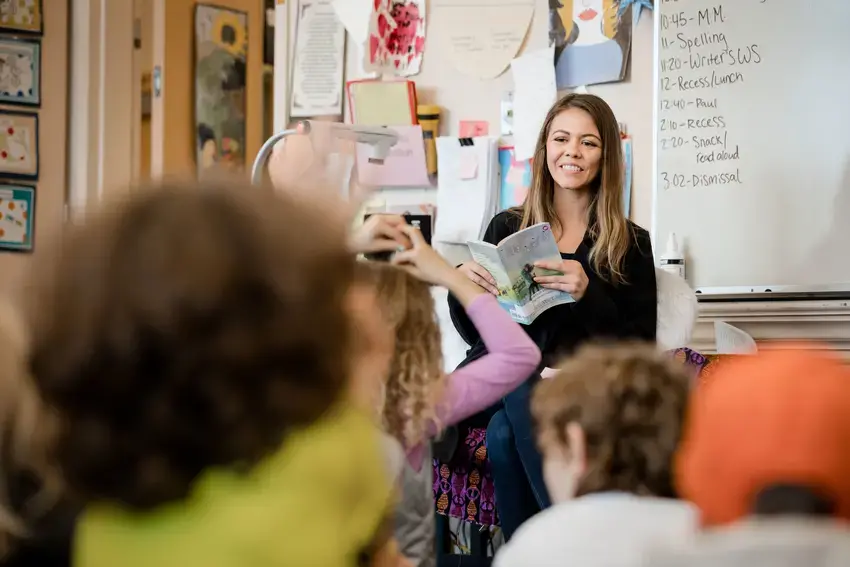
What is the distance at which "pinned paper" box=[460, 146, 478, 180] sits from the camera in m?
2.94

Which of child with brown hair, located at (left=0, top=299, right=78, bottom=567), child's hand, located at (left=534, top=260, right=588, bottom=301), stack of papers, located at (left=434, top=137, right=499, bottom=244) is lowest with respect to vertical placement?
child with brown hair, located at (left=0, top=299, right=78, bottom=567)

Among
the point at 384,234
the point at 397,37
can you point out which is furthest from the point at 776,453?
the point at 397,37

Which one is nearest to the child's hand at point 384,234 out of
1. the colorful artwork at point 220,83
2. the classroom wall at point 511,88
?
the classroom wall at point 511,88

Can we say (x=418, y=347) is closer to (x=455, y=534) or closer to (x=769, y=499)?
(x=769, y=499)

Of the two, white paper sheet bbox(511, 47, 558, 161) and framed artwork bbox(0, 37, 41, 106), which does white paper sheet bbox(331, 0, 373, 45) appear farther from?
framed artwork bbox(0, 37, 41, 106)

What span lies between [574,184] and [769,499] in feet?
5.21

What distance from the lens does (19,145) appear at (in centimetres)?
317

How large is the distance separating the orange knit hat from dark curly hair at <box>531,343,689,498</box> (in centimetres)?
18

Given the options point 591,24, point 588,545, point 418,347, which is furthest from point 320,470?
point 591,24

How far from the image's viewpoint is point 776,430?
2.62 feet

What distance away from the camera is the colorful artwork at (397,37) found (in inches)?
123

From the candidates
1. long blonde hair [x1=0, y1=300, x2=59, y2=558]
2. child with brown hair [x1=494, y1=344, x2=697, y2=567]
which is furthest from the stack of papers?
long blonde hair [x1=0, y1=300, x2=59, y2=558]

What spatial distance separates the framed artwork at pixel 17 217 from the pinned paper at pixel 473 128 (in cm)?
146

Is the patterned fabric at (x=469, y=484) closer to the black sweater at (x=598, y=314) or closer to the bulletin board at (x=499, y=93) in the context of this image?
the black sweater at (x=598, y=314)
